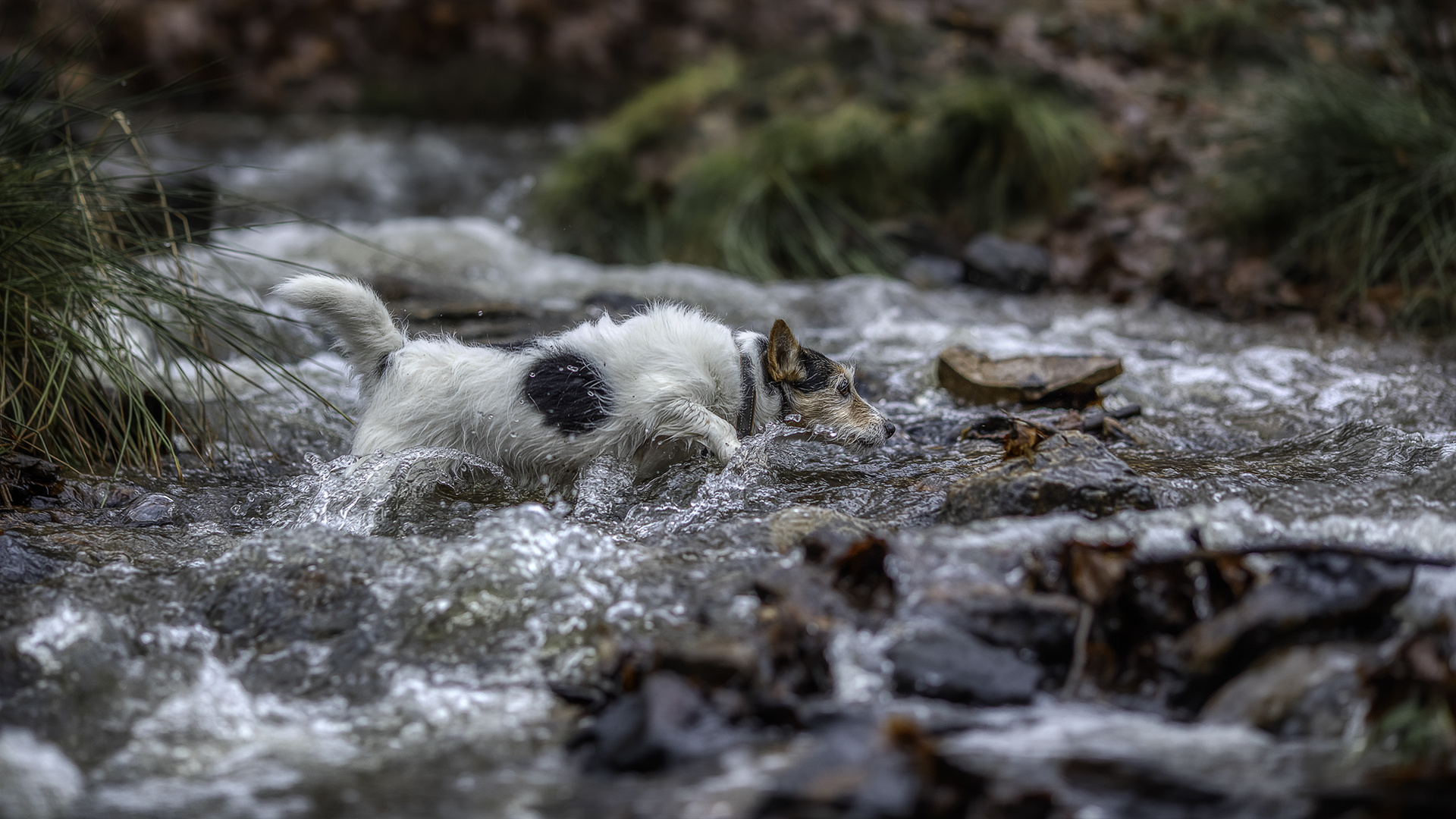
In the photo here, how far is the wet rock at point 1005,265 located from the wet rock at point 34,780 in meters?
5.44

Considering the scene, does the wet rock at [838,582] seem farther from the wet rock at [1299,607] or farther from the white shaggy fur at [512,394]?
the white shaggy fur at [512,394]

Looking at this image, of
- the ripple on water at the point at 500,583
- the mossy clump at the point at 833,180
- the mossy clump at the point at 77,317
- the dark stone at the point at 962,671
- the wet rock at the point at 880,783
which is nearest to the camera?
the wet rock at the point at 880,783

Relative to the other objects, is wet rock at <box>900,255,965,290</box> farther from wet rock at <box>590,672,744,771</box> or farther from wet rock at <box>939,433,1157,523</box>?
wet rock at <box>590,672,744,771</box>

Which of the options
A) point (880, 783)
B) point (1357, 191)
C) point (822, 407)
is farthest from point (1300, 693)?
point (1357, 191)

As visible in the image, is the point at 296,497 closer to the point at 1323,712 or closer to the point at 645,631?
the point at 645,631

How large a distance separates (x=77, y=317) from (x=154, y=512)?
2.50 feet

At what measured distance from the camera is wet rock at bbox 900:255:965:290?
649cm

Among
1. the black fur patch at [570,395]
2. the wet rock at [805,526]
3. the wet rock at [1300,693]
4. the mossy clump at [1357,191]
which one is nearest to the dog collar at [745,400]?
the black fur patch at [570,395]

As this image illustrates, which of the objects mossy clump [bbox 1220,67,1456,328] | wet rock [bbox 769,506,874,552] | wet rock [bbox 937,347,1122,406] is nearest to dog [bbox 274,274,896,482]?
wet rock [bbox 769,506,874,552]

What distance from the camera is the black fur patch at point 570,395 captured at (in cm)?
330

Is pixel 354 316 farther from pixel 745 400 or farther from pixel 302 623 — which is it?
pixel 745 400

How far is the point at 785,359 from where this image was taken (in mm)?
3703

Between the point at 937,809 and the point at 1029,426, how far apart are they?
74.0 inches

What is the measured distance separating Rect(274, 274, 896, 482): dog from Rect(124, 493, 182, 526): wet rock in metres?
0.58
